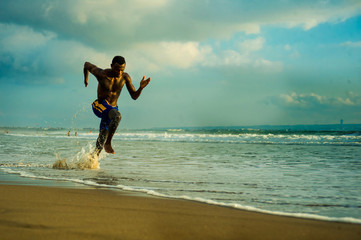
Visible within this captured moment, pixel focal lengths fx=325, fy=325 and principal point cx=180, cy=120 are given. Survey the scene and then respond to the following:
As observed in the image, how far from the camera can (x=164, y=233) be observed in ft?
8.16

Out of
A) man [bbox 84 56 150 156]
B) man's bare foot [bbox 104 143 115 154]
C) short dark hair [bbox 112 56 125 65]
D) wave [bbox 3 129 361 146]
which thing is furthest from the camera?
wave [bbox 3 129 361 146]

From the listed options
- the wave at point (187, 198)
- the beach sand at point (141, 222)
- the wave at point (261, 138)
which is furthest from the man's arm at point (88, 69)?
the wave at point (261, 138)

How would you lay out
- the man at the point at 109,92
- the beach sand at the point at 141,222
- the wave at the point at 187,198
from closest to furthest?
1. the beach sand at the point at 141,222
2. the wave at the point at 187,198
3. the man at the point at 109,92

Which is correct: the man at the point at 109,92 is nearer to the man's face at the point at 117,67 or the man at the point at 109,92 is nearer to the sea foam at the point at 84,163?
the man's face at the point at 117,67

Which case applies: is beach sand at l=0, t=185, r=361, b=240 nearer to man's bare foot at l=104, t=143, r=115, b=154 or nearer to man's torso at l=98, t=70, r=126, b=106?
man's bare foot at l=104, t=143, r=115, b=154

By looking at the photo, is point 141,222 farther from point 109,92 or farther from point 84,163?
point 84,163

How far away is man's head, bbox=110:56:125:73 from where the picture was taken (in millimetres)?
6844

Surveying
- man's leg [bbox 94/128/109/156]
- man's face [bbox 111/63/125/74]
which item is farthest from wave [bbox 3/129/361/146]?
man's face [bbox 111/63/125/74]

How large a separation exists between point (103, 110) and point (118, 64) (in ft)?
3.52

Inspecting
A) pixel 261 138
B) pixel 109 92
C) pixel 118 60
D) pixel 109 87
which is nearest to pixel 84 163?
pixel 109 92

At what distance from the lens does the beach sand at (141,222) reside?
246 cm

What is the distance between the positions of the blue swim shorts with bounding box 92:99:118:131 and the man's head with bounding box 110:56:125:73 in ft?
2.50

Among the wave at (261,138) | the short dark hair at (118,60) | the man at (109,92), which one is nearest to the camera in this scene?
the short dark hair at (118,60)

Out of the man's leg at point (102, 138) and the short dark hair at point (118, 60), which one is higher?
the short dark hair at point (118, 60)
